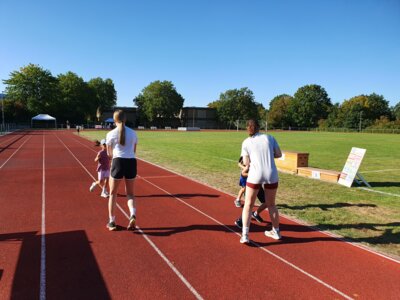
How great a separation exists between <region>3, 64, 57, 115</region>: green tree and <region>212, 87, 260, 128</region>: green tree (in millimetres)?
49229

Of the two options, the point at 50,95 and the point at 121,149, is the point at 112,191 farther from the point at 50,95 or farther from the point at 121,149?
the point at 50,95

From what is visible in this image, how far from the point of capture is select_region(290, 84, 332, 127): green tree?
317ft

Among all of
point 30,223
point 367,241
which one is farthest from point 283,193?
point 30,223

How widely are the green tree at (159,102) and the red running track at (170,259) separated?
298 ft

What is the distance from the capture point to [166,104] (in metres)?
97.4

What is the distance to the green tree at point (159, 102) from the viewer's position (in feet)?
317

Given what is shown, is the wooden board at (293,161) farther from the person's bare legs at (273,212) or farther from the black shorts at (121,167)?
the black shorts at (121,167)

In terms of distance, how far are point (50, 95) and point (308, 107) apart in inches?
2776

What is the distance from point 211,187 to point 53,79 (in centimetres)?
8490

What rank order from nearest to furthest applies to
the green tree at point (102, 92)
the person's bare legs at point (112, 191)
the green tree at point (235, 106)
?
the person's bare legs at point (112, 191) < the green tree at point (102, 92) < the green tree at point (235, 106)

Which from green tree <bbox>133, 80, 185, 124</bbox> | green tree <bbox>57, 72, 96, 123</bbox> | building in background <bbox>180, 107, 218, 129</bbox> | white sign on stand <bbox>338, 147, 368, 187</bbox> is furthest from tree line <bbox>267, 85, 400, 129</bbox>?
white sign on stand <bbox>338, 147, 368, 187</bbox>

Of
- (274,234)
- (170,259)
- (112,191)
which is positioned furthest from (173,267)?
(274,234)

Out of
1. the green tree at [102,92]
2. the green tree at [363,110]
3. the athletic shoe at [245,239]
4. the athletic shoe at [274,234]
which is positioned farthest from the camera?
the green tree at [102,92]

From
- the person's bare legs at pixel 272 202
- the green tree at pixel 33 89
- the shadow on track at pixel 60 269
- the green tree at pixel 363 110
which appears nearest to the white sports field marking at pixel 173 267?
the shadow on track at pixel 60 269
